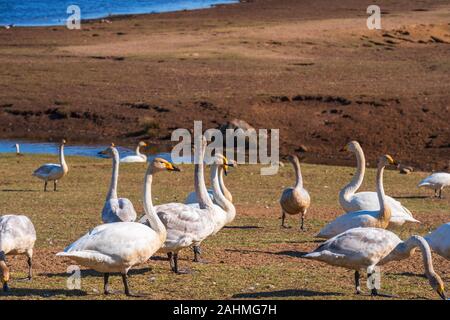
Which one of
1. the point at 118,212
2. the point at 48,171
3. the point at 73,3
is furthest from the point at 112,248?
the point at 73,3

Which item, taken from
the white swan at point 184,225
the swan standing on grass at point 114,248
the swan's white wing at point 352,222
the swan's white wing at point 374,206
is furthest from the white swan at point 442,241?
the swan standing on grass at point 114,248

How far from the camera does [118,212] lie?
13.1 m

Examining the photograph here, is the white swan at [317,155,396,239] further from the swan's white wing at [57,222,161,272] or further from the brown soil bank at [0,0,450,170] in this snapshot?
the brown soil bank at [0,0,450,170]

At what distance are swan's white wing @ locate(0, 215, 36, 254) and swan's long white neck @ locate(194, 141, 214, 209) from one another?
2247 millimetres

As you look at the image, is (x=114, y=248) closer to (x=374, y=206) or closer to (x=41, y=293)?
(x=41, y=293)

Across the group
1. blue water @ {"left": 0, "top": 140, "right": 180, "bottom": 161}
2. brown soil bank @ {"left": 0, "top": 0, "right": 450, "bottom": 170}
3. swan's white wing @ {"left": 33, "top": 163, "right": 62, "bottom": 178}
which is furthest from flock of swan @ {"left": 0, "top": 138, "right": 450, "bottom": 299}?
brown soil bank @ {"left": 0, "top": 0, "right": 450, "bottom": 170}

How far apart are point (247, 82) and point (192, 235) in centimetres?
2320

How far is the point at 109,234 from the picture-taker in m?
9.80

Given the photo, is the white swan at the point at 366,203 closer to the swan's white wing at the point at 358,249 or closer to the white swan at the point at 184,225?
the white swan at the point at 184,225

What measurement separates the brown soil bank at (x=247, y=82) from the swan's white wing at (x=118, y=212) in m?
13.9

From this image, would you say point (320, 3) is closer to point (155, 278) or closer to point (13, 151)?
point (13, 151)

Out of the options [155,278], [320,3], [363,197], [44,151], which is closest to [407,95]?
[44,151]

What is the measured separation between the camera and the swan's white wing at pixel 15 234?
1042 cm
